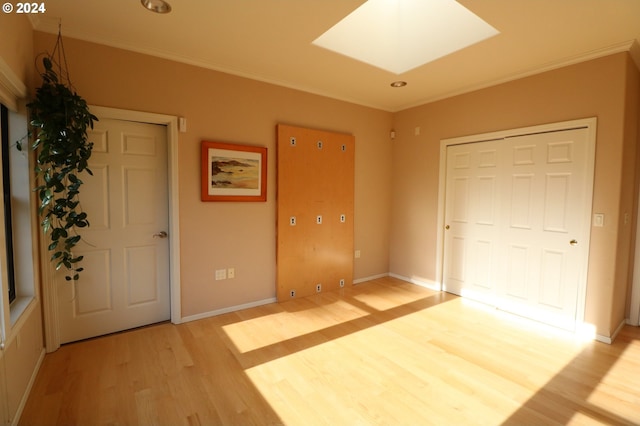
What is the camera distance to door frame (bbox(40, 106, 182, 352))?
252 centimetres

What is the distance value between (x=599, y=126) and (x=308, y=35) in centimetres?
279

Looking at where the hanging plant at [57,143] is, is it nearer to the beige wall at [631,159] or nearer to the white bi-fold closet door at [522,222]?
the white bi-fold closet door at [522,222]

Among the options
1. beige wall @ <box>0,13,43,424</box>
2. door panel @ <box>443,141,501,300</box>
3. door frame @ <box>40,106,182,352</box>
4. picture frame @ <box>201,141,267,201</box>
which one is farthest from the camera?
door panel @ <box>443,141,501,300</box>

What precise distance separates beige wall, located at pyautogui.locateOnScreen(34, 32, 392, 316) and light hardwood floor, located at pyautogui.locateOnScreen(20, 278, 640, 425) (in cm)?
43

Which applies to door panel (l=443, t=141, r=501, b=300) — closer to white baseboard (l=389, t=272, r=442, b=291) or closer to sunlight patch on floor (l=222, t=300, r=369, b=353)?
white baseboard (l=389, t=272, r=442, b=291)

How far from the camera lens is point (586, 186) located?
2.95m

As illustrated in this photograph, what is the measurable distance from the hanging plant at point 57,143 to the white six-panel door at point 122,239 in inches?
10.7

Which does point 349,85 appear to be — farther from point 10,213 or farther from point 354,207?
point 10,213

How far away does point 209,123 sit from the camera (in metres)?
3.22

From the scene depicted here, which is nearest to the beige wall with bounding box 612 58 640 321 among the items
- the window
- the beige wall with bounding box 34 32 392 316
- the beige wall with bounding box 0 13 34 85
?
the beige wall with bounding box 34 32 392 316

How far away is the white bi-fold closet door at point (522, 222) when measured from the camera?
3057mm

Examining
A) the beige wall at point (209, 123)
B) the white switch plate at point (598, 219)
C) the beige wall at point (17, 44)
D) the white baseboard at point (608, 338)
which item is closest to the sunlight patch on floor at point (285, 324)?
the beige wall at point (209, 123)

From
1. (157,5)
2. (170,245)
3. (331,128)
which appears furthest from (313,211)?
(157,5)

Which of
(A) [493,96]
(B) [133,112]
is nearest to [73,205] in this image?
(B) [133,112]
